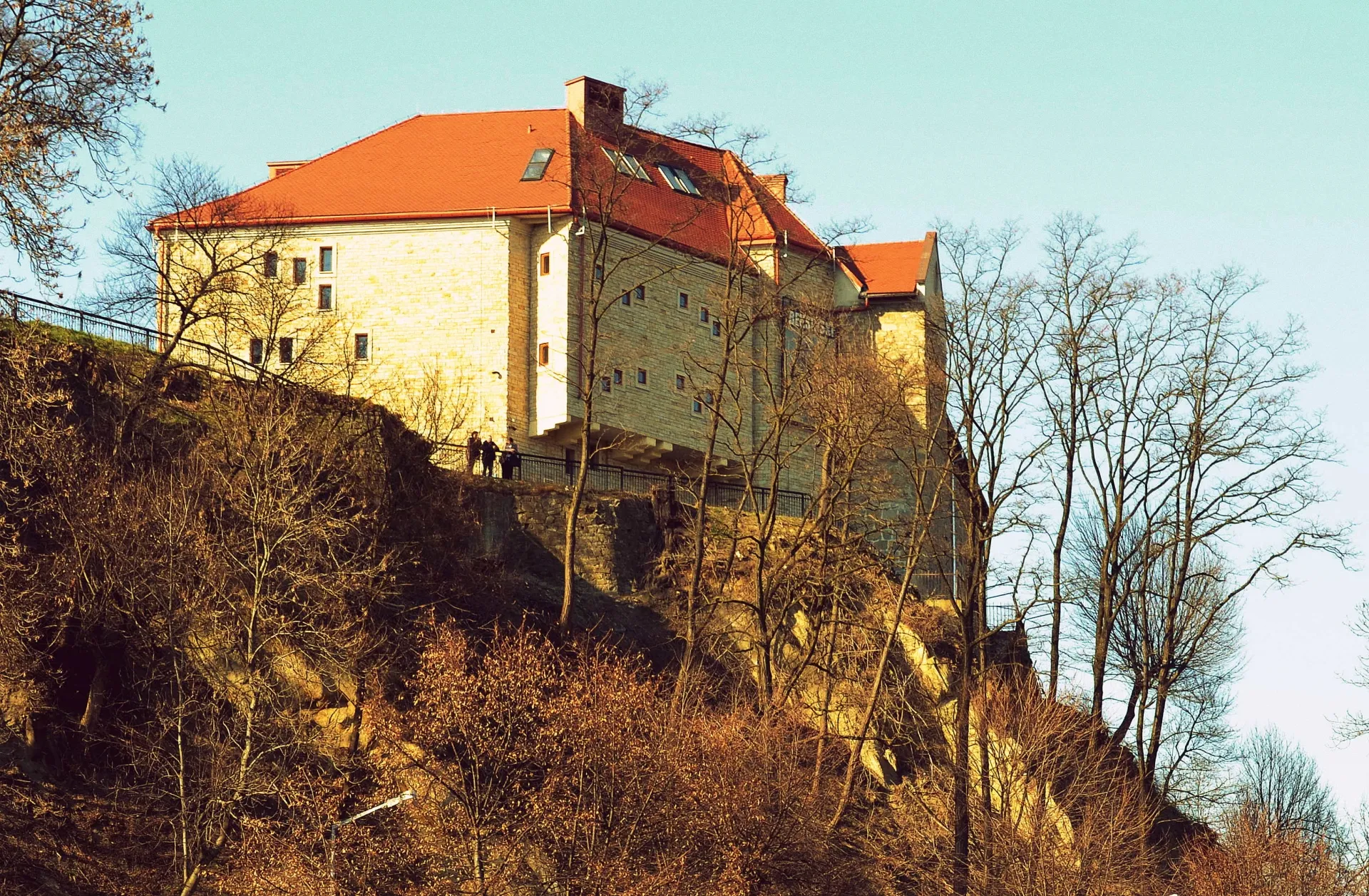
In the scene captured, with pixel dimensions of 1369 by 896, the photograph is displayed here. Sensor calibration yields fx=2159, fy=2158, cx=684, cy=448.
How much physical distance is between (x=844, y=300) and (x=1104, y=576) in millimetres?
20214

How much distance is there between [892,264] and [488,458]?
69.6 feet

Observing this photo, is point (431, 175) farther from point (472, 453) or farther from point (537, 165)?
point (472, 453)

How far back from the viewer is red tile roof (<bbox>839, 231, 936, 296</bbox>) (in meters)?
70.1

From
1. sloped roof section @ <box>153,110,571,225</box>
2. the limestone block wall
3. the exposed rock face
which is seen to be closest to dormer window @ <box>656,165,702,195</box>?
sloped roof section @ <box>153,110,571,225</box>

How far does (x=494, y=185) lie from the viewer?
207 ft

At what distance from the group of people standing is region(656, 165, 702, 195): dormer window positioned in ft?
46.2

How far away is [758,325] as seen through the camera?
66.9m

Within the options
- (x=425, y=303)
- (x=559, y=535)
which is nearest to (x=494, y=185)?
(x=425, y=303)

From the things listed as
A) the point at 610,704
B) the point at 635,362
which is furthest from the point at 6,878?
the point at 635,362

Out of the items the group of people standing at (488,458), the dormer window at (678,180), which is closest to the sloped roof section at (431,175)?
the dormer window at (678,180)

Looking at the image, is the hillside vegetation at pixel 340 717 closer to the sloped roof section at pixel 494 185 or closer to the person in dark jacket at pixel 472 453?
the person in dark jacket at pixel 472 453

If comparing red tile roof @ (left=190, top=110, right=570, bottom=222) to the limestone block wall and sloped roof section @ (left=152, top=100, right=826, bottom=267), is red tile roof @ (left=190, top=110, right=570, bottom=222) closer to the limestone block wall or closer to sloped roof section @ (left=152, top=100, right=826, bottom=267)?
sloped roof section @ (left=152, top=100, right=826, bottom=267)

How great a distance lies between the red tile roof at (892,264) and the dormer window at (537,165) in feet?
38.8

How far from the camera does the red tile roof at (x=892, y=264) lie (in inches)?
2761
